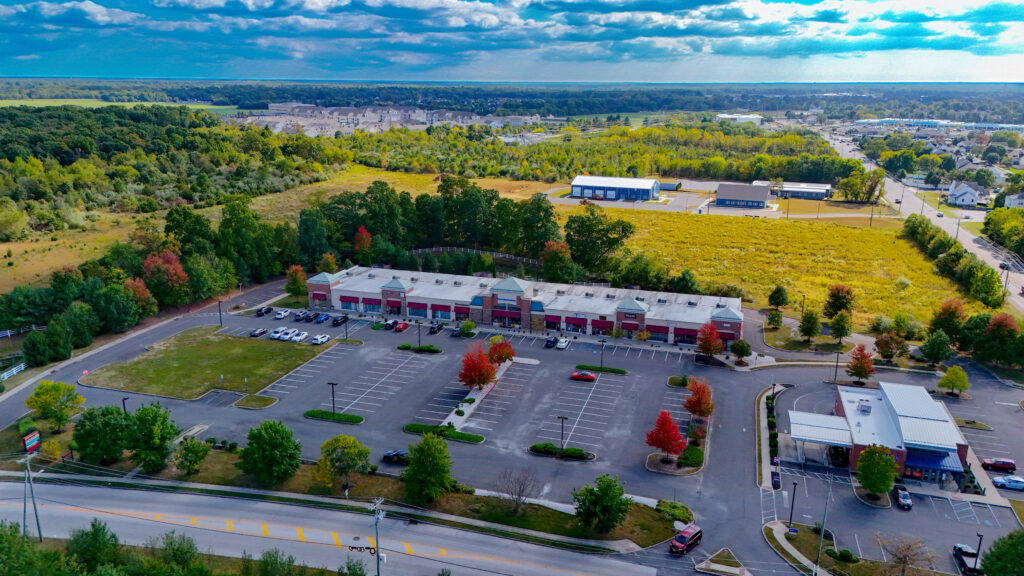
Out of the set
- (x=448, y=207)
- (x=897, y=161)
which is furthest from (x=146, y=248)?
(x=897, y=161)

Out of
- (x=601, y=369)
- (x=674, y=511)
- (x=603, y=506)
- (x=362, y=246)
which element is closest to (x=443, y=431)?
(x=603, y=506)

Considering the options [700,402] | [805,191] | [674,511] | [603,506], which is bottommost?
[674,511]

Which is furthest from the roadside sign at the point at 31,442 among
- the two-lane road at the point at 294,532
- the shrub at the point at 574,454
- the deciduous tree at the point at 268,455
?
the shrub at the point at 574,454

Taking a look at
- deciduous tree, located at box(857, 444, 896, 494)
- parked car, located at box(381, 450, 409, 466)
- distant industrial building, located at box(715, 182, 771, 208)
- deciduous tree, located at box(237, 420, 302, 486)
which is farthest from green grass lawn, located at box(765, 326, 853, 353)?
distant industrial building, located at box(715, 182, 771, 208)

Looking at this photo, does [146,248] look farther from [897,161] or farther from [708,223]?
[897,161]

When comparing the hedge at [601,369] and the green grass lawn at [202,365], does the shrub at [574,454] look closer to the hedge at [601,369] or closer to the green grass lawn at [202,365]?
the hedge at [601,369]

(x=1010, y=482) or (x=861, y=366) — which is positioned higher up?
(x=861, y=366)

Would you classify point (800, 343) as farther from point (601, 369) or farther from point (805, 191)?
point (805, 191)
